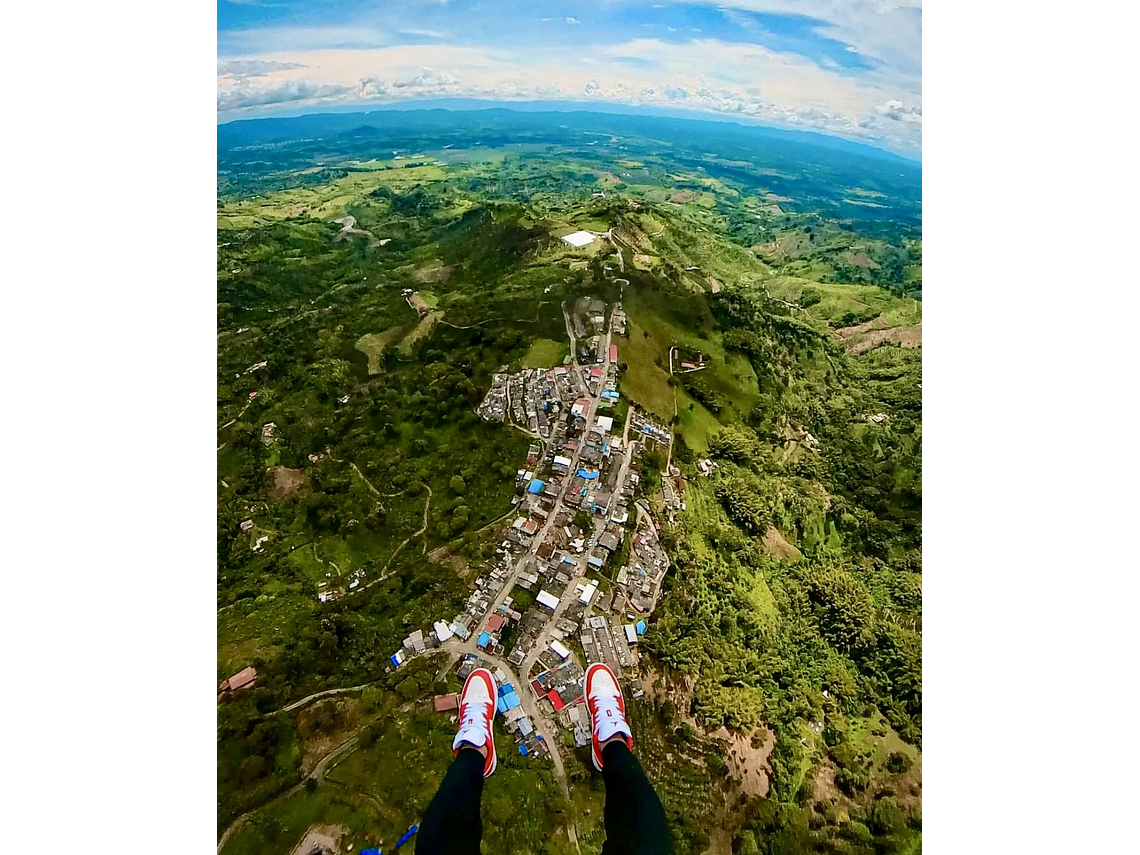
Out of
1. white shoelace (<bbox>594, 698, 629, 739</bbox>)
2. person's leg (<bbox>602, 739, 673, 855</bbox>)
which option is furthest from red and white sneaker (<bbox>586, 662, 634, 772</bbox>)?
person's leg (<bbox>602, 739, 673, 855</bbox>)

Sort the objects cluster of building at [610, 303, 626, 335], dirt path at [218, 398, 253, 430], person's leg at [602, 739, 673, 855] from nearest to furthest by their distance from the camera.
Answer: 1. person's leg at [602, 739, 673, 855]
2. dirt path at [218, 398, 253, 430]
3. cluster of building at [610, 303, 626, 335]

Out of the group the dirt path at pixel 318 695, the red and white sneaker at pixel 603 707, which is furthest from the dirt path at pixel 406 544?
the red and white sneaker at pixel 603 707

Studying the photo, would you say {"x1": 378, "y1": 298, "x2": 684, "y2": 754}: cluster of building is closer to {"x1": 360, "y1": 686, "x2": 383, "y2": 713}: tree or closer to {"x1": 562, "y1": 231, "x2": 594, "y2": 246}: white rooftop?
{"x1": 360, "y1": 686, "x2": 383, "y2": 713}: tree

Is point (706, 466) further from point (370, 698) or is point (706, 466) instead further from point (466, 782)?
point (370, 698)

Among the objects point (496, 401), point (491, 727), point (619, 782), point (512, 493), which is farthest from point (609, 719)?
point (496, 401)

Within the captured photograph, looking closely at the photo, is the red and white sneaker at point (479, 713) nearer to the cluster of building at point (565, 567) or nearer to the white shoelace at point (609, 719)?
the cluster of building at point (565, 567)
